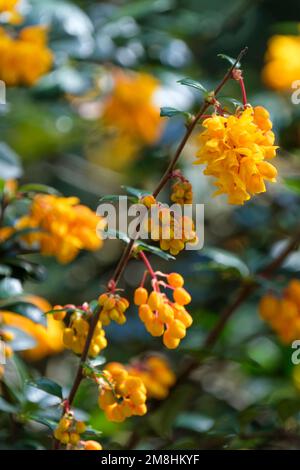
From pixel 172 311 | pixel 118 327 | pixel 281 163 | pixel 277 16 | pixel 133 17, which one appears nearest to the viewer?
pixel 172 311

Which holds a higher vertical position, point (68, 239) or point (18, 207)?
point (18, 207)

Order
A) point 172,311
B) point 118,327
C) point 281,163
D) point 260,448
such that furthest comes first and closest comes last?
1. point 281,163
2. point 118,327
3. point 260,448
4. point 172,311

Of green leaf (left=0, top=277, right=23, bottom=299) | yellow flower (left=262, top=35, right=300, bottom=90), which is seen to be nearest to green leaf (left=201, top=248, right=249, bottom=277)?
green leaf (left=0, top=277, right=23, bottom=299)

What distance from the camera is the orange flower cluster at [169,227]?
1.13 metres

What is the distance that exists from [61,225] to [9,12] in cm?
53

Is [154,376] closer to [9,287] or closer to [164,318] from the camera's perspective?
[9,287]

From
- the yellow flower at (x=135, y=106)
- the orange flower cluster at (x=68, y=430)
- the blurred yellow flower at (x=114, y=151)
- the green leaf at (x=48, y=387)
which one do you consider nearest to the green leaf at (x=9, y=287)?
the green leaf at (x=48, y=387)

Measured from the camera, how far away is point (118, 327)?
6.97 ft

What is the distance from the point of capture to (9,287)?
5.00ft

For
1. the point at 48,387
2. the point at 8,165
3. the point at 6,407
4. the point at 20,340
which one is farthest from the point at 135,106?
the point at 48,387

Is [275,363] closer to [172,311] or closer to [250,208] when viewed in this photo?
[250,208]
